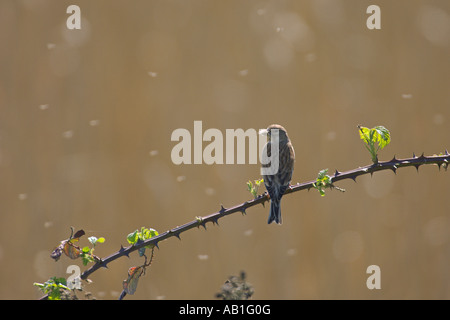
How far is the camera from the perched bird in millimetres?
2059

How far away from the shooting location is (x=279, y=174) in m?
2.15

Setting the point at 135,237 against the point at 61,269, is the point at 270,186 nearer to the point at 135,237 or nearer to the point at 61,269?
the point at 135,237

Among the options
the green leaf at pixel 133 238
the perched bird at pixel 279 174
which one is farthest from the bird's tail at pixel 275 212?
the green leaf at pixel 133 238

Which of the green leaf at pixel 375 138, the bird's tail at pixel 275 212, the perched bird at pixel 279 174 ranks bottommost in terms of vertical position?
the green leaf at pixel 375 138

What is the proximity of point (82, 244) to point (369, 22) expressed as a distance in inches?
78.5

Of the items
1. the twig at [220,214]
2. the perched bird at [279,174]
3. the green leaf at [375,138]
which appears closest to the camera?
the twig at [220,214]

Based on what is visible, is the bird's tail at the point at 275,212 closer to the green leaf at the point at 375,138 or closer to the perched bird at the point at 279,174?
the perched bird at the point at 279,174

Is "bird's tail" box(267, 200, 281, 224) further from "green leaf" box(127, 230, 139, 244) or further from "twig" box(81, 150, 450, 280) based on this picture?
"green leaf" box(127, 230, 139, 244)

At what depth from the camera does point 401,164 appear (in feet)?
4.14

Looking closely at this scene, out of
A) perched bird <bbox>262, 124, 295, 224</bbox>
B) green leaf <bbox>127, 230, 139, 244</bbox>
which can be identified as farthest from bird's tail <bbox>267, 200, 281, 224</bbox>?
green leaf <bbox>127, 230, 139, 244</bbox>

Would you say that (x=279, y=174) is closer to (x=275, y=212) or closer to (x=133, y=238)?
(x=275, y=212)

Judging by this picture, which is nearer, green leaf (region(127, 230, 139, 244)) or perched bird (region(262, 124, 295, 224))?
green leaf (region(127, 230, 139, 244))

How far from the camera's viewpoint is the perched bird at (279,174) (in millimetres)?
2059

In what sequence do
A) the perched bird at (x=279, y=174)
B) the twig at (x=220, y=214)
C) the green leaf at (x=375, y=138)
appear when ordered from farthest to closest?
1. the perched bird at (x=279, y=174)
2. the green leaf at (x=375, y=138)
3. the twig at (x=220, y=214)
